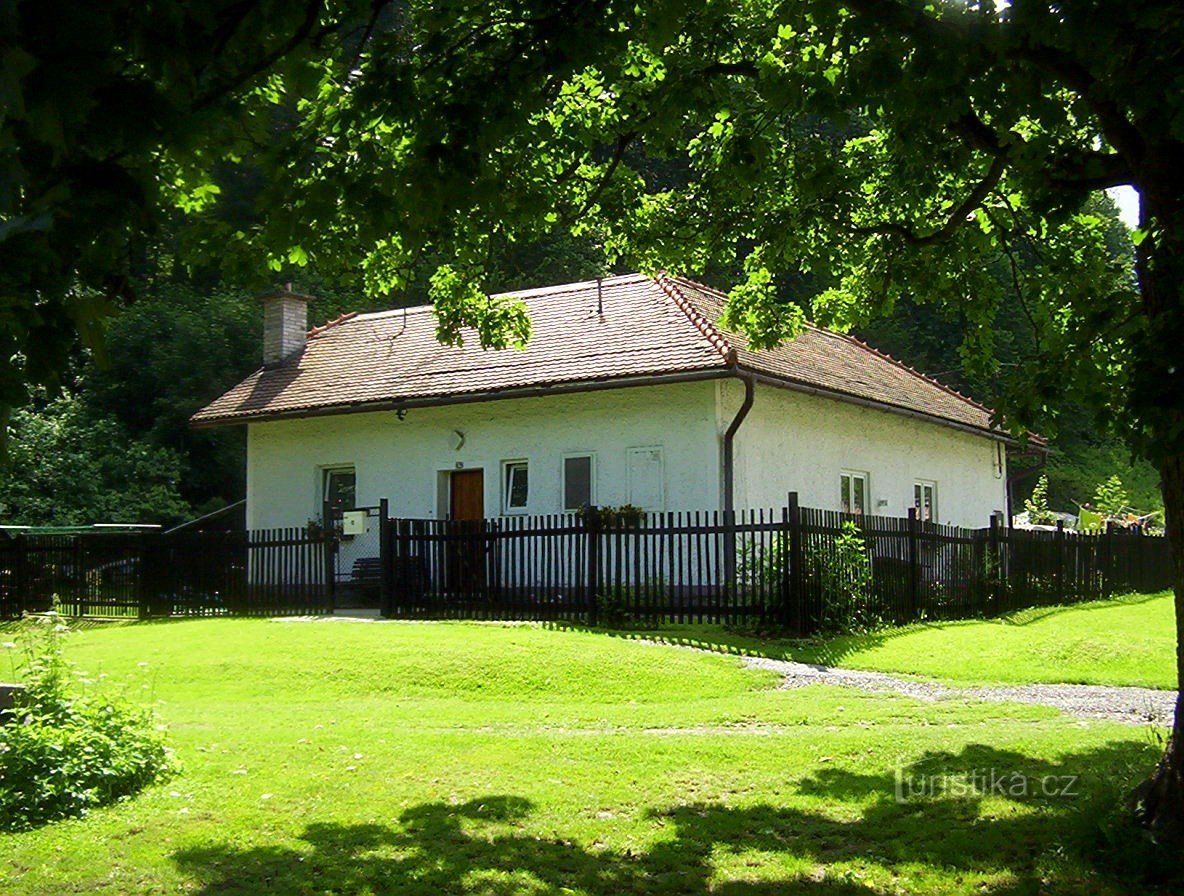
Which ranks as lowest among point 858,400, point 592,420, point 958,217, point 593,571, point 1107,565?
point 1107,565

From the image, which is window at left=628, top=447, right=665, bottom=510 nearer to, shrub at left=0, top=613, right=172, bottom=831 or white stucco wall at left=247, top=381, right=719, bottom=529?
white stucco wall at left=247, top=381, right=719, bottom=529

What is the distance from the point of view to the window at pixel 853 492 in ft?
78.4

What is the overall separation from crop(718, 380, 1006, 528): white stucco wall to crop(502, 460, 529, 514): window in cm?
421

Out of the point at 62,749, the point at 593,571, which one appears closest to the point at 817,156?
the point at 62,749

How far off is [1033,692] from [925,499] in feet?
48.2

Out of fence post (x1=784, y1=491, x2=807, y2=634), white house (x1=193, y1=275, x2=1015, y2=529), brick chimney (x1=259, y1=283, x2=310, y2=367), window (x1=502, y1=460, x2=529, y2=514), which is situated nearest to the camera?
fence post (x1=784, y1=491, x2=807, y2=634)

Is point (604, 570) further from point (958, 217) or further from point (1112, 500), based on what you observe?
point (1112, 500)

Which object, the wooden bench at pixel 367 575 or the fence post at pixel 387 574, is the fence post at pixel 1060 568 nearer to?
the fence post at pixel 387 574

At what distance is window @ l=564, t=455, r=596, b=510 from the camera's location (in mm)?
21781

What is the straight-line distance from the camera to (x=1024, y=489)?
54688 mm

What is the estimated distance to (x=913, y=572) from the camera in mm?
19156

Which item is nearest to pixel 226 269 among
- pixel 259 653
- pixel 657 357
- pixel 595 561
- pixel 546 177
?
pixel 546 177

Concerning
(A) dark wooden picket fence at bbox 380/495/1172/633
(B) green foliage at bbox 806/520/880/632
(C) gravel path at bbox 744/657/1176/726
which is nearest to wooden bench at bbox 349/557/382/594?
(A) dark wooden picket fence at bbox 380/495/1172/633

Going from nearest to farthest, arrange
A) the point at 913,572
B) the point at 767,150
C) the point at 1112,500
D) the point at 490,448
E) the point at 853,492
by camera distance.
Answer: the point at 767,150
the point at 913,572
the point at 490,448
the point at 853,492
the point at 1112,500
